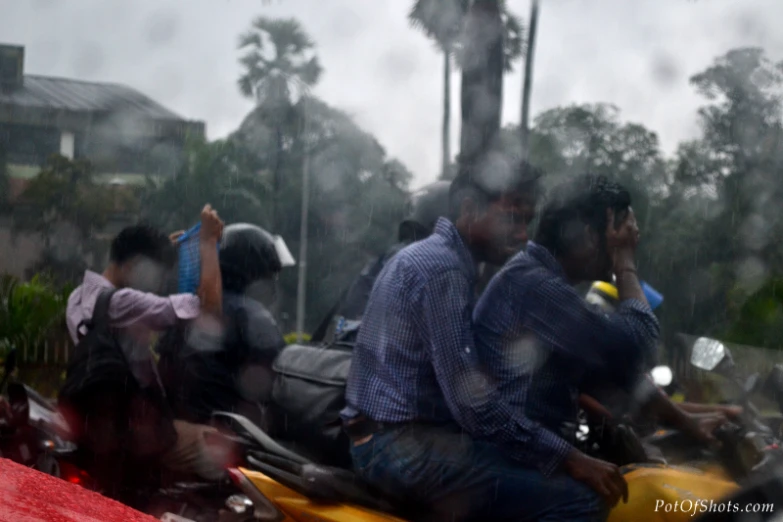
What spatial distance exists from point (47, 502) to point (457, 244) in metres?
1.35

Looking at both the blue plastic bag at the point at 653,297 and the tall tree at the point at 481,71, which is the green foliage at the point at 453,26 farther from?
the blue plastic bag at the point at 653,297

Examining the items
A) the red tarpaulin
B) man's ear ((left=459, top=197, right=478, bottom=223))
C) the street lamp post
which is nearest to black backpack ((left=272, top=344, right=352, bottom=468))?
man's ear ((left=459, top=197, right=478, bottom=223))

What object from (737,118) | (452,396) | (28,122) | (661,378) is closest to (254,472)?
(452,396)

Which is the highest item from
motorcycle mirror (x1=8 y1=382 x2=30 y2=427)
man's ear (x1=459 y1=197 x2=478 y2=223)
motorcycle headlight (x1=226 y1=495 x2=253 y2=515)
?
man's ear (x1=459 y1=197 x2=478 y2=223)

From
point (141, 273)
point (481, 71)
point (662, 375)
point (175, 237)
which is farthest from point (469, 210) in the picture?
point (481, 71)

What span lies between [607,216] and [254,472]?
46.7 inches

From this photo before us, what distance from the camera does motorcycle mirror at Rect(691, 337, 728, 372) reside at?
2.53 meters

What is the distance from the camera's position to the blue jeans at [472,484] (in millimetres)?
2178

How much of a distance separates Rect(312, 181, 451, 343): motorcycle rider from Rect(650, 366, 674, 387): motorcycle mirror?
109 cm

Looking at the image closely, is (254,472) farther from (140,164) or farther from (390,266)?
(140,164)

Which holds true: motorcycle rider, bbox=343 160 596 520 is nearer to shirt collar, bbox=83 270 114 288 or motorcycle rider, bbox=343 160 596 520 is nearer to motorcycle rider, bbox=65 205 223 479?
motorcycle rider, bbox=65 205 223 479

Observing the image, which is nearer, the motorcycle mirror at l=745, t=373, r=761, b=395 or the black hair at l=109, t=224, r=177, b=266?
the motorcycle mirror at l=745, t=373, r=761, b=395

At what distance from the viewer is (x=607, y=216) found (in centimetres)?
250

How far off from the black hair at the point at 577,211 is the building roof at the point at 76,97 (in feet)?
18.9
